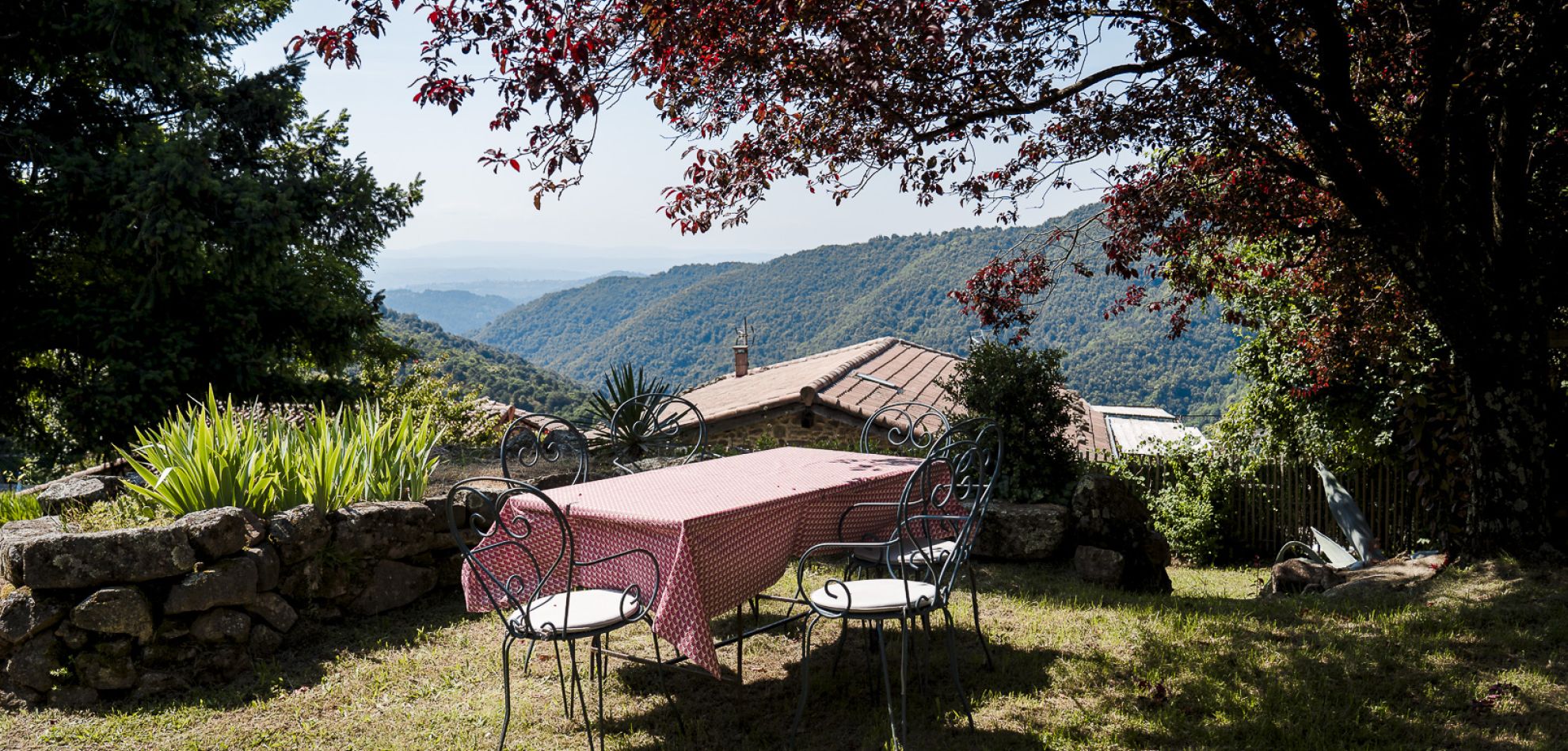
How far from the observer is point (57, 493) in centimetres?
499

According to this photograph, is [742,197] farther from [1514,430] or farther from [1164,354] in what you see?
[1164,354]

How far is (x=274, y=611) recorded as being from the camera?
425 cm

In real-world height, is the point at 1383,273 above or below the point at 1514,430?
above

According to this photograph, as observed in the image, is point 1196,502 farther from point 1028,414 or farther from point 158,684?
point 158,684

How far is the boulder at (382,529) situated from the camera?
4586 mm

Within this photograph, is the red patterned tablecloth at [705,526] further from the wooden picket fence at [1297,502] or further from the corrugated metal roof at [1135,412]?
the corrugated metal roof at [1135,412]

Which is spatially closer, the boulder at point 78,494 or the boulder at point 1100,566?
the boulder at point 78,494

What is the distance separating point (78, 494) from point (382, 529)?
5.80ft

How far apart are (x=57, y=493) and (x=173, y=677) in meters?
1.93

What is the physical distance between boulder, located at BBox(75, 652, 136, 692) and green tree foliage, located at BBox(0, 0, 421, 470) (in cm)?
731

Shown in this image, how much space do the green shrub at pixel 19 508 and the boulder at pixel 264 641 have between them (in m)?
1.79

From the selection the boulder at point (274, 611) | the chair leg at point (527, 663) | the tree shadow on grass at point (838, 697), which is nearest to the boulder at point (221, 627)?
the boulder at point (274, 611)

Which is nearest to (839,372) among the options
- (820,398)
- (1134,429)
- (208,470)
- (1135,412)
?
(820,398)

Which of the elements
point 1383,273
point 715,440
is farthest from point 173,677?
point 715,440
